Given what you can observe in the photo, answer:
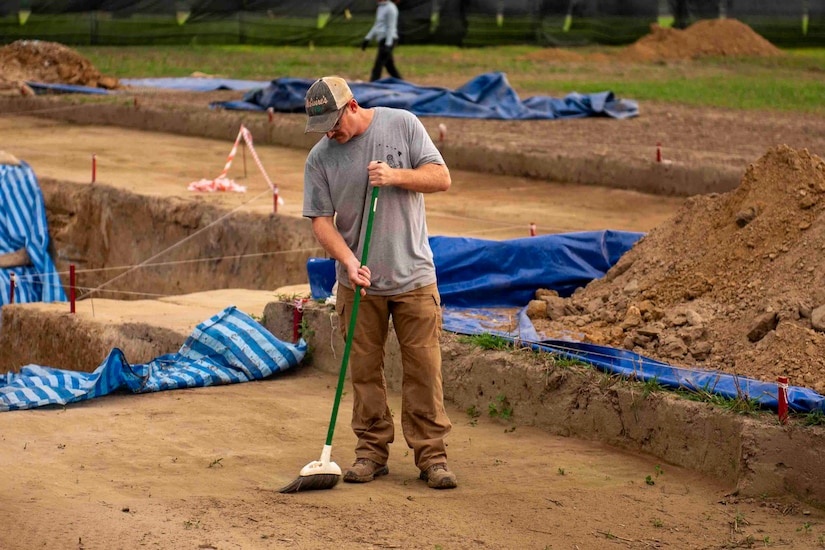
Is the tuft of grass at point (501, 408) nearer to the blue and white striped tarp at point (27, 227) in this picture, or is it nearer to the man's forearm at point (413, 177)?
the man's forearm at point (413, 177)

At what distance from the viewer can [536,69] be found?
29.4 metres

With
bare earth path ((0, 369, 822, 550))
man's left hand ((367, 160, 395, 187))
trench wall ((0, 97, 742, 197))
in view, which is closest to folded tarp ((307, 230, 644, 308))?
bare earth path ((0, 369, 822, 550))

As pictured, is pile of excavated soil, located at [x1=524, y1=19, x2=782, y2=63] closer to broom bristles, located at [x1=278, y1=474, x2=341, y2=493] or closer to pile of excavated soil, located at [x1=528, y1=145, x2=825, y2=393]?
pile of excavated soil, located at [x1=528, y1=145, x2=825, y2=393]

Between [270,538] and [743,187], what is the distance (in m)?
4.39

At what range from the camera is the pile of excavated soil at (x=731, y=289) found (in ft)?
21.7

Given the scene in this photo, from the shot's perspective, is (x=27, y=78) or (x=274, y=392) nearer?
(x=274, y=392)

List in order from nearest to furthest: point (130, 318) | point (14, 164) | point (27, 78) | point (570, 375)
Answer: point (570, 375), point (130, 318), point (14, 164), point (27, 78)

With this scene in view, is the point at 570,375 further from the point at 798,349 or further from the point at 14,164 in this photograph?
the point at 14,164

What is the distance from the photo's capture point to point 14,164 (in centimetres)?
1510

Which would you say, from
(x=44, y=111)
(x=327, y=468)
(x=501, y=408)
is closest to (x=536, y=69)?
(x=44, y=111)

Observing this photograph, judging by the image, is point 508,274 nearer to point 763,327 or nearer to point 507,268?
point 507,268

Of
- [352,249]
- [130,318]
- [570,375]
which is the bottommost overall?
[130,318]

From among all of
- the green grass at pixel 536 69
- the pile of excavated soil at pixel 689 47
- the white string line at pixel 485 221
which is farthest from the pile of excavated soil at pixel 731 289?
the pile of excavated soil at pixel 689 47

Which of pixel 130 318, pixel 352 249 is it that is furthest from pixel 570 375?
pixel 130 318
